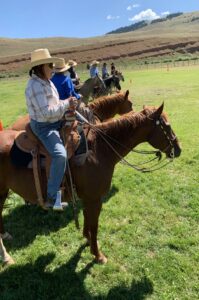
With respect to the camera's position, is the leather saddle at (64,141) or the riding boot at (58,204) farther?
the leather saddle at (64,141)

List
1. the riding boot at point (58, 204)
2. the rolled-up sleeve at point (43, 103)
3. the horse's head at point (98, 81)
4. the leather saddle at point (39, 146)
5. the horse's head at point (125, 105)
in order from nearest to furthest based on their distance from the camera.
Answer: the rolled-up sleeve at point (43, 103)
the riding boot at point (58, 204)
the leather saddle at point (39, 146)
the horse's head at point (125, 105)
the horse's head at point (98, 81)

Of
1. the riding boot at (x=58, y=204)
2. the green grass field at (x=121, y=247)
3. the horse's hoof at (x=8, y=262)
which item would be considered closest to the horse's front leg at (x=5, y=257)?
the horse's hoof at (x=8, y=262)

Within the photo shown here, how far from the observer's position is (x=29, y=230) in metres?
6.20

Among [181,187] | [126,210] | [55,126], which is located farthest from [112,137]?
[181,187]

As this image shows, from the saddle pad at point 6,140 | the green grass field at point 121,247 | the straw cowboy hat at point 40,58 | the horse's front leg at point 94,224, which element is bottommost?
the green grass field at point 121,247

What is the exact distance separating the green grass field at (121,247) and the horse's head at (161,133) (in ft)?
5.22

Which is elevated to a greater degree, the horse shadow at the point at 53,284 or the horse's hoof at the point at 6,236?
the horse's hoof at the point at 6,236

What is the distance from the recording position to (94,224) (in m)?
5.09

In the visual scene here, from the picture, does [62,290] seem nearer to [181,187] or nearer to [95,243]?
[95,243]

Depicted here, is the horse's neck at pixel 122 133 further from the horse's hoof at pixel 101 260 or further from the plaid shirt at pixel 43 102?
the horse's hoof at pixel 101 260

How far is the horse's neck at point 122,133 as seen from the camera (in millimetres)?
4941

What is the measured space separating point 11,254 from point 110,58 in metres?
80.0

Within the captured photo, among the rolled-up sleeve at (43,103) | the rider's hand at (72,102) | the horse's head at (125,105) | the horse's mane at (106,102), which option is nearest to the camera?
the rolled-up sleeve at (43,103)

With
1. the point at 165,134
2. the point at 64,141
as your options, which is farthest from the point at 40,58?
the point at 165,134
